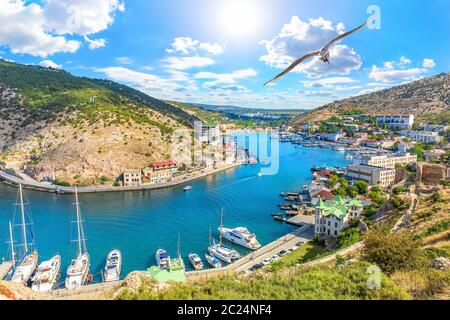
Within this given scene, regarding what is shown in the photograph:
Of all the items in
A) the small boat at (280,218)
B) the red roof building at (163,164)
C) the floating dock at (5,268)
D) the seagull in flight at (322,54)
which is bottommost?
the floating dock at (5,268)

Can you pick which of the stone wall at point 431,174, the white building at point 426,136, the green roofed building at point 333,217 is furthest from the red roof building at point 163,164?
the white building at point 426,136

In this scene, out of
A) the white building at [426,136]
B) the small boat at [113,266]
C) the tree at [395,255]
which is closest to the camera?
the tree at [395,255]

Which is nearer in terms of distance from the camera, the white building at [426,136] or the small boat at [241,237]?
the small boat at [241,237]

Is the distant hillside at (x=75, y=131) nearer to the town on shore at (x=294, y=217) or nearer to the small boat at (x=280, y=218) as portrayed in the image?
the town on shore at (x=294, y=217)

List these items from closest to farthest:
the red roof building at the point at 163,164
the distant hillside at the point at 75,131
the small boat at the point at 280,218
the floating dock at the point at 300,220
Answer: the floating dock at the point at 300,220, the small boat at the point at 280,218, the distant hillside at the point at 75,131, the red roof building at the point at 163,164

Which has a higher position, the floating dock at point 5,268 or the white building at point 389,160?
the white building at point 389,160
